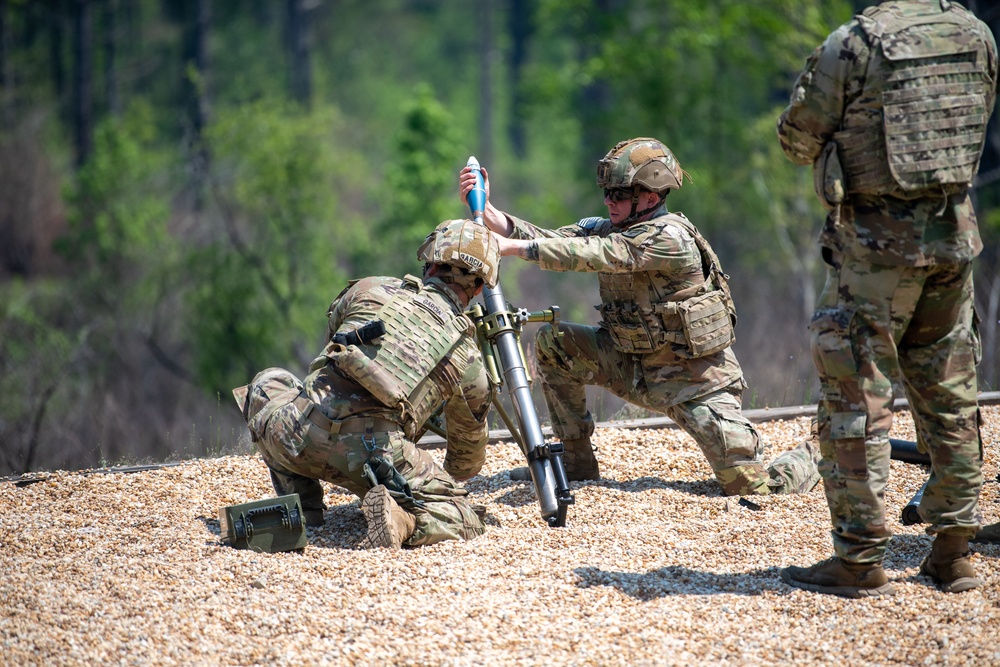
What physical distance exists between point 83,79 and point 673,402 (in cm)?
2555

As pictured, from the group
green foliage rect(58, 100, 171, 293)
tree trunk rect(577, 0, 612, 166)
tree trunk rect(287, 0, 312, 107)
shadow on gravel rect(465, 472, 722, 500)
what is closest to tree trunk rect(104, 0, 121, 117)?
tree trunk rect(287, 0, 312, 107)

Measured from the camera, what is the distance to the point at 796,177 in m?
20.5

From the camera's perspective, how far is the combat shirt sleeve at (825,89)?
3.82 meters

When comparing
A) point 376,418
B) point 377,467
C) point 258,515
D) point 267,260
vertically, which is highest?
point 267,260

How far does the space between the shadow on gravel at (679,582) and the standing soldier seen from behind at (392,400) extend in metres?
0.73

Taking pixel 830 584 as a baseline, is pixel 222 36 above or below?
above

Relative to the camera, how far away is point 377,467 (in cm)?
470

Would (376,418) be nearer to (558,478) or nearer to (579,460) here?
(558,478)

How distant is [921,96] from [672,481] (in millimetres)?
2560

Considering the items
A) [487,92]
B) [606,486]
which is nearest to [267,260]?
[606,486]

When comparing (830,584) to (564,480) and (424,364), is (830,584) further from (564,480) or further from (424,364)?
(424,364)

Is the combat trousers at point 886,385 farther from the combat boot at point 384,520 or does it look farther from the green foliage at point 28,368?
the green foliage at point 28,368

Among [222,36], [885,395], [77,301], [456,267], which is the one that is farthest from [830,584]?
[222,36]

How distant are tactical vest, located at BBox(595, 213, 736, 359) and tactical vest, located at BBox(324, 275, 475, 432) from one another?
91 centimetres
